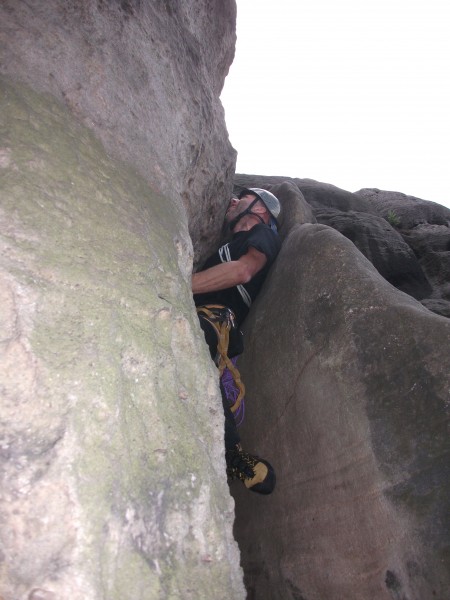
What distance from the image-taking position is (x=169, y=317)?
1.85m

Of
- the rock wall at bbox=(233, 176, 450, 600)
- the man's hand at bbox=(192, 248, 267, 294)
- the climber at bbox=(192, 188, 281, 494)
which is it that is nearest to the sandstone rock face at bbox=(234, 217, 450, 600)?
the rock wall at bbox=(233, 176, 450, 600)

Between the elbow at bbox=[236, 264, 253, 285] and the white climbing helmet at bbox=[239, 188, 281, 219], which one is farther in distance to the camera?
the white climbing helmet at bbox=[239, 188, 281, 219]

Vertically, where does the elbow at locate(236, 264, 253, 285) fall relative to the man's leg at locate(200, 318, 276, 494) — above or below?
above

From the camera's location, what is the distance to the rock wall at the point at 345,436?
8.09 ft

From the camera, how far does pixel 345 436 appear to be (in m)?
2.85

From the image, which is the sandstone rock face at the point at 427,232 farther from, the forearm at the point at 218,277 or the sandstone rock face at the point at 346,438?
the forearm at the point at 218,277

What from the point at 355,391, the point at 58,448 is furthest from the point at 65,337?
the point at 355,391

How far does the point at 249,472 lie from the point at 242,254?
2.01 meters

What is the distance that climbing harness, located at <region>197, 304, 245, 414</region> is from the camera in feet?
11.0

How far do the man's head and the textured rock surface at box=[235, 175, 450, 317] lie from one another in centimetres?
110

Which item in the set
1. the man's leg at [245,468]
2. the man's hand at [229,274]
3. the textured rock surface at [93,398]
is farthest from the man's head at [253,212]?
the textured rock surface at [93,398]

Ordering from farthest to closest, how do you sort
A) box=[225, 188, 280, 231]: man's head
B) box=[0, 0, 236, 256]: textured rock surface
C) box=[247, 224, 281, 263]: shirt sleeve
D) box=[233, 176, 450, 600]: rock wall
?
box=[225, 188, 280, 231]: man's head < box=[247, 224, 281, 263]: shirt sleeve < box=[233, 176, 450, 600]: rock wall < box=[0, 0, 236, 256]: textured rock surface

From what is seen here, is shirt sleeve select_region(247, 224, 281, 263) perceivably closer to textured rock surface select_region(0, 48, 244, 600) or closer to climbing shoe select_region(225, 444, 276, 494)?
climbing shoe select_region(225, 444, 276, 494)

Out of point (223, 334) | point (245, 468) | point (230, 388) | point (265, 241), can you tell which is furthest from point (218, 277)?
point (245, 468)
